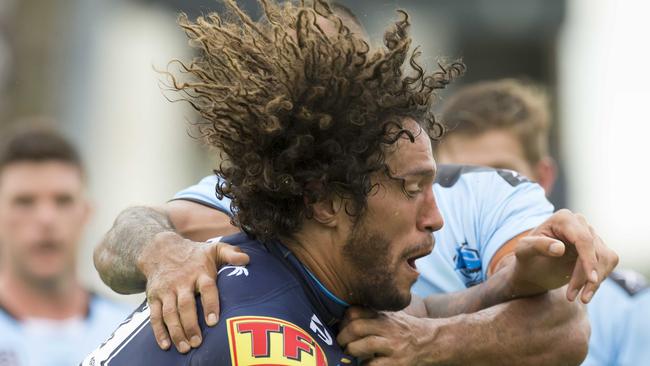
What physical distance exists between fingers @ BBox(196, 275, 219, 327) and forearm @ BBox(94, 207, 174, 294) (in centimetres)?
53

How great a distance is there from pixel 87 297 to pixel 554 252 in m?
4.74

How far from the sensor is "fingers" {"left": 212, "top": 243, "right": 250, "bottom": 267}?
13.5ft

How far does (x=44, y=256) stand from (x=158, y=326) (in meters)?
4.40

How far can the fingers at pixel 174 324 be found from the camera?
3.91 meters

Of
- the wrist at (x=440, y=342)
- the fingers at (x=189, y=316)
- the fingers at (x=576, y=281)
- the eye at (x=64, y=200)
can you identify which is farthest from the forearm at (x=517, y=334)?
the eye at (x=64, y=200)

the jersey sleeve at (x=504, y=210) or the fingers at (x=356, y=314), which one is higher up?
the jersey sleeve at (x=504, y=210)

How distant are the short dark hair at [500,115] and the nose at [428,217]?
→ 2.65m

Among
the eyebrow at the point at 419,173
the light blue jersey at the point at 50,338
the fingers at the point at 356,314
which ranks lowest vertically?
the light blue jersey at the point at 50,338

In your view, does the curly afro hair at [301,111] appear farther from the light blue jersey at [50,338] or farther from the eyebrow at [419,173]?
the light blue jersey at [50,338]

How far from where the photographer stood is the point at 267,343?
3.78 metres

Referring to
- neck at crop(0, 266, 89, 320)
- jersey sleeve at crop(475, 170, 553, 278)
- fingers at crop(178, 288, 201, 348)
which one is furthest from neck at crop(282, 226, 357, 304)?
neck at crop(0, 266, 89, 320)

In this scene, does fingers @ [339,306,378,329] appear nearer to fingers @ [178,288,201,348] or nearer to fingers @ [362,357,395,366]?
fingers @ [362,357,395,366]

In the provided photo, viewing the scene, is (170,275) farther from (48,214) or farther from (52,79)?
(52,79)

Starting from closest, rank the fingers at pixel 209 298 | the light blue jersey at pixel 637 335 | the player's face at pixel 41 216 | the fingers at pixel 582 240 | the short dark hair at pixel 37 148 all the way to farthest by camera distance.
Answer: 1. the fingers at pixel 209 298
2. the fingers at pixel 582 240
3. the light blue jersey at pixel 637 335
4. the player's face at pixel 41 216
5. the short dark hair at pixel 37 148
